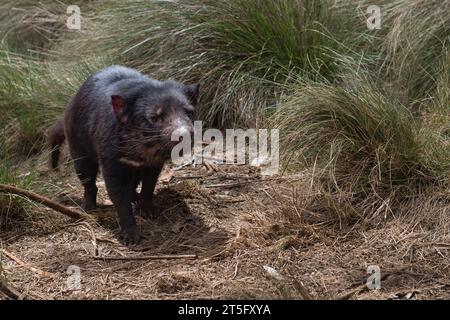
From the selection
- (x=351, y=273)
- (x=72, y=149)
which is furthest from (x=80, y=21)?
(x=351, y=273)

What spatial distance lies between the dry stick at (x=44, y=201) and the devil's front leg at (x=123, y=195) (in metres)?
0.32

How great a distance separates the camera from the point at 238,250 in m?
4.60

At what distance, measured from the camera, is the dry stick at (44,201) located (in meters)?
4.81

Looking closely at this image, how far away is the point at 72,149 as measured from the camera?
5.29 m

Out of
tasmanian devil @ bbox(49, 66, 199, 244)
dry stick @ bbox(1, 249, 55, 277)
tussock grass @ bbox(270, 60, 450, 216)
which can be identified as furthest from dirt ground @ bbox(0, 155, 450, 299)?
tasmanian devil @ bbox(49, 66, 199, 244)

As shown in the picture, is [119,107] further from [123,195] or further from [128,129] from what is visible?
[123,195]

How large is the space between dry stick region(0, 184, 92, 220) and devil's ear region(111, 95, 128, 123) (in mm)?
662

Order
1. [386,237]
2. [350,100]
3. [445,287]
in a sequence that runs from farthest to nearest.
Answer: [350,100], [386,237], [445,287]

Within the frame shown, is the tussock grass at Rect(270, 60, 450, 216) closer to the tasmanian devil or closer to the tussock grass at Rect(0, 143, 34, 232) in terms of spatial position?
the tasmanian devil

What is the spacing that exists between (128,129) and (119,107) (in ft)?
0.44

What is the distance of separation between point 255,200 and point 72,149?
119 centimetres

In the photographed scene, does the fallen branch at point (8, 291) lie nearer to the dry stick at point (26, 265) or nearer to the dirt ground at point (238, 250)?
the dirt ground at point (238, 250)

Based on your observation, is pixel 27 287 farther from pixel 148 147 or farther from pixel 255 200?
pixel 255 200

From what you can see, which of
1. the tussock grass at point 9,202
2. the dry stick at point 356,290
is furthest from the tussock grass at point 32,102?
the dry stick at point 356,290
